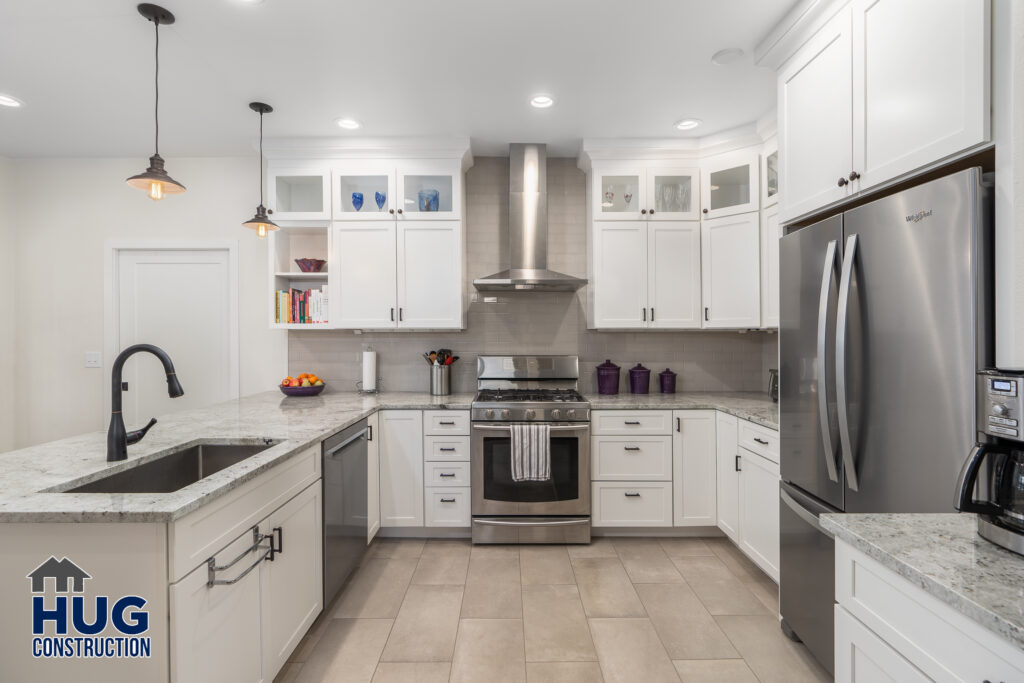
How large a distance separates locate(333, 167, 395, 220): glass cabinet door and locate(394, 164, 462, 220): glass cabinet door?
0.08 m

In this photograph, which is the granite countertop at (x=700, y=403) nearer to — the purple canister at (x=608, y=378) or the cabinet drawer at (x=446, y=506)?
the purple canister at (x=608, y=378)

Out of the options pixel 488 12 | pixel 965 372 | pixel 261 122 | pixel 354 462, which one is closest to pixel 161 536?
pixel 354 462

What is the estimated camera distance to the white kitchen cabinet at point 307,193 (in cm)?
340

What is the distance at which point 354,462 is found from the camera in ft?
8.65

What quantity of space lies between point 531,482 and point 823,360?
1900 mm

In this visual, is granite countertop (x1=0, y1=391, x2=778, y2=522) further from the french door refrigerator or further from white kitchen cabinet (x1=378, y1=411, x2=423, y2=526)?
the french door refrigerator

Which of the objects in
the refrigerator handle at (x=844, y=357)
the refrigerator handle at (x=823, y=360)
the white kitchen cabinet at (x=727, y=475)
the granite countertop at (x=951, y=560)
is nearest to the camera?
the granite countertop at (x=951, y=560)

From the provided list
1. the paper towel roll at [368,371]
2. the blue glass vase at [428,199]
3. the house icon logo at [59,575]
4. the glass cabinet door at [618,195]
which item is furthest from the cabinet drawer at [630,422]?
the house icon logo at [59,575]

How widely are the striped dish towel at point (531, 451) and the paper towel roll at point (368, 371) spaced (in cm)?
125

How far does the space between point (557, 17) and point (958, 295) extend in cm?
182

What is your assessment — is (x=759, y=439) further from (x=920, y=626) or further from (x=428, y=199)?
(x=428, y=199)

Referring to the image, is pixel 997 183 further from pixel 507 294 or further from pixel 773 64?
pixel 507 294

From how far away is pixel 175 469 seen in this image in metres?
1.86

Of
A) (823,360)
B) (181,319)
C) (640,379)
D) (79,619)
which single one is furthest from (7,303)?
(823,360)
